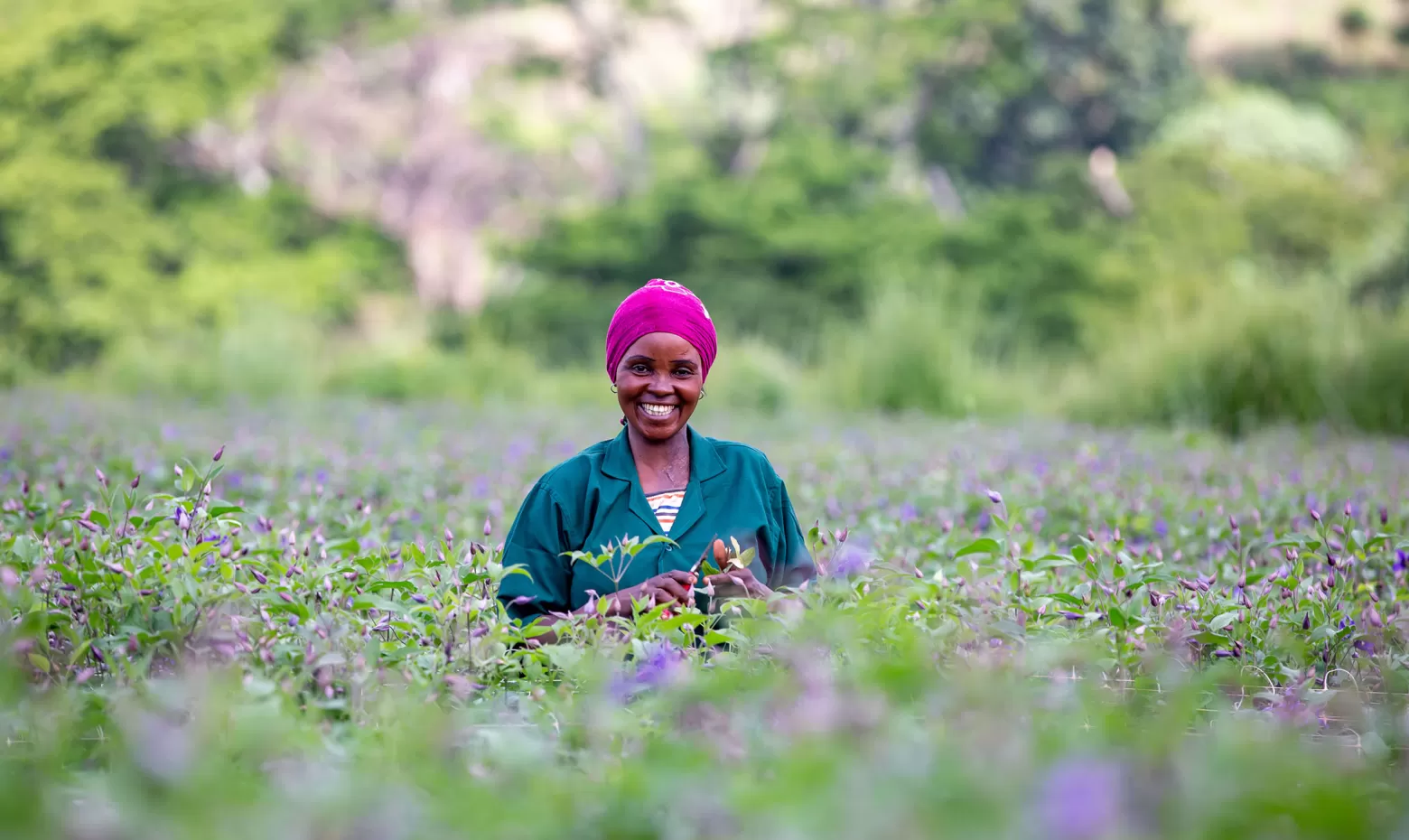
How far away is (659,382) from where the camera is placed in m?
2.75

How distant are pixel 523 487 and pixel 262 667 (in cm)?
339

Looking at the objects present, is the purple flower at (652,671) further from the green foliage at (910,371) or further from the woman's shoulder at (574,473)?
the green foliage at (910,371)

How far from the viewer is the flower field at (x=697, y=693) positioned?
1.13 meters

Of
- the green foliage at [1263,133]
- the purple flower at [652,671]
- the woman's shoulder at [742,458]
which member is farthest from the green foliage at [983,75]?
the purple flower at [652,671]

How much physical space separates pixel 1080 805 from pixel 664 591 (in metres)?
1.53

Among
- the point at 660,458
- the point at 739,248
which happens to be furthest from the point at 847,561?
the point at 739,248

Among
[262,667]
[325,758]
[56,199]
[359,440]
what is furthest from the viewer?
[56,199]

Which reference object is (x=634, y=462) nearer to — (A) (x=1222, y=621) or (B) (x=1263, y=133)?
(A) (x=1222, y=621)

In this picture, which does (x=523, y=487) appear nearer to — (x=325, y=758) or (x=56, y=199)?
(x=325, y=758)

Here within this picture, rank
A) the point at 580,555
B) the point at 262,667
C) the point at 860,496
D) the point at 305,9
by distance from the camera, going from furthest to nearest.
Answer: the point at 305,9
the point at 860,496
the point at 580,555
the point at 262,667

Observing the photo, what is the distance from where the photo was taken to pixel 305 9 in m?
22.3

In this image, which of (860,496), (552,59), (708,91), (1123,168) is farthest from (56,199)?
(860,496)

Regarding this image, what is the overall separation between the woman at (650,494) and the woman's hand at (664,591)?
0.13 m

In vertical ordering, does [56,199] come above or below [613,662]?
above
